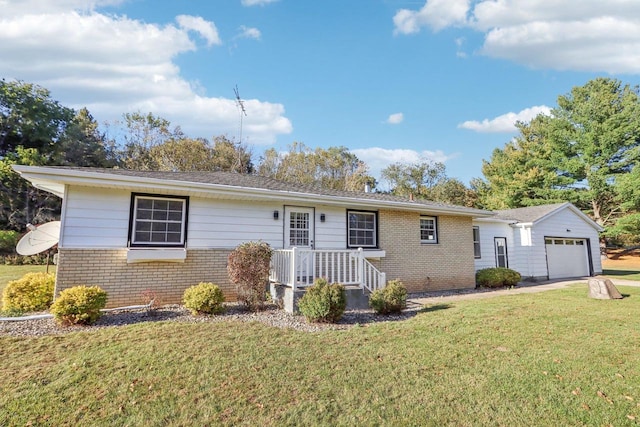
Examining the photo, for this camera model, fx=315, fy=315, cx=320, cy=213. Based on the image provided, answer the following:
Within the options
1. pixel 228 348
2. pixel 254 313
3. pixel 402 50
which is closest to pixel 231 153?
pixel 402 50

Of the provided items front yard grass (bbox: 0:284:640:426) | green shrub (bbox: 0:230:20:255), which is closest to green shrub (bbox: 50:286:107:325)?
front yard grass (bbox: 0:284:640:426)

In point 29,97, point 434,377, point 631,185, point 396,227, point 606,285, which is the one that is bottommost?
point 434,377

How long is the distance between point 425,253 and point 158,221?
855 cm

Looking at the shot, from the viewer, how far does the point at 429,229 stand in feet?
38.1

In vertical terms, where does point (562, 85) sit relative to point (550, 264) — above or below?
above

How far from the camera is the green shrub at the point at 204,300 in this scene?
636cm

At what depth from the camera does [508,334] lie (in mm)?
5594

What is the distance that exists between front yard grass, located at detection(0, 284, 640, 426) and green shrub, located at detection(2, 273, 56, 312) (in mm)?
2753

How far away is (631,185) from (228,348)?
30.3 meters

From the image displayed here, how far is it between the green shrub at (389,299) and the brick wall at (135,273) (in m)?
3.76

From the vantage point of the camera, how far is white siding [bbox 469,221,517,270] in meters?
14.4

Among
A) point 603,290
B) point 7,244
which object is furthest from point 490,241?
point 7,244

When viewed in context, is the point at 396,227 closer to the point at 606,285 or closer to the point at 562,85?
the point at 606,285

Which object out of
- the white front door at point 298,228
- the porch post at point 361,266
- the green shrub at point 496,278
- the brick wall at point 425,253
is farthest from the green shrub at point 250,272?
the green shrub at point 496,278
